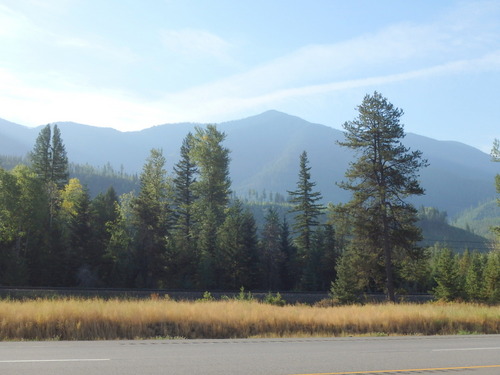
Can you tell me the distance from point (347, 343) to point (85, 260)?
43.8m

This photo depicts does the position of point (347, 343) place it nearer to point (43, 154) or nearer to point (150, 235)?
point (150, 235)

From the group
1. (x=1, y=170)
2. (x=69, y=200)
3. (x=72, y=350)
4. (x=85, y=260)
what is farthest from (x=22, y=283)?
(x=72, y=350)

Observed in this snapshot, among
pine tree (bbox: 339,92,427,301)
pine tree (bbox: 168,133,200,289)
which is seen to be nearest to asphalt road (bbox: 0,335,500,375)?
pine tree (bbox: 339,92,427,301)

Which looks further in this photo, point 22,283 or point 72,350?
point 22,283

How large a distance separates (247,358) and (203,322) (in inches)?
242

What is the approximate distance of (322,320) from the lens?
17094 millimetres

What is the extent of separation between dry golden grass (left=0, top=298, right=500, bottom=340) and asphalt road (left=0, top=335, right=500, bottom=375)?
2077mm

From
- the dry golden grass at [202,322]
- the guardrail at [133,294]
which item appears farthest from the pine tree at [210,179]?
the dry golden grass at [202,322]

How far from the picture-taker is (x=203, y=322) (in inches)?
610

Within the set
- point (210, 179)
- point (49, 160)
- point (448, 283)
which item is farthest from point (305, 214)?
point (49, 160)

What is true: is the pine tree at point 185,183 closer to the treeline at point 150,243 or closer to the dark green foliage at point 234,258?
the treeline at point 150,243

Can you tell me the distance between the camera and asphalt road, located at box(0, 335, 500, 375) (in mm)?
8195

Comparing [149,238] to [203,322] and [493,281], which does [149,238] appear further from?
[203,322]

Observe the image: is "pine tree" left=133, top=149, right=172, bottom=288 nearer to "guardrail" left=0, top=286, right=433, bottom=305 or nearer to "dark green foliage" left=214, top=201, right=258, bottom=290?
"dark green foliage" left=214, top=201, right=258, bottom=290
